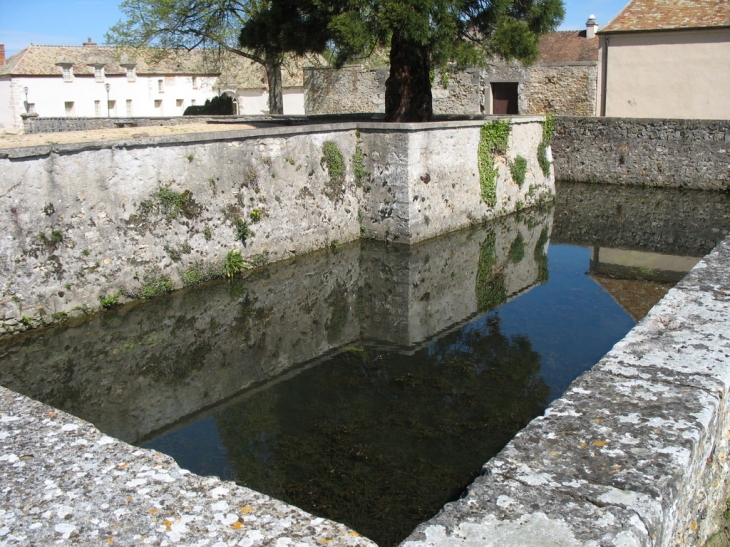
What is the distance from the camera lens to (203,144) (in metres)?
9.49

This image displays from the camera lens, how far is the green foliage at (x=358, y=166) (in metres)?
11.9

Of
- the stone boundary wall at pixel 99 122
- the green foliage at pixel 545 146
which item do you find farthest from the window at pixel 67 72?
the green foliage at pixel 545 146

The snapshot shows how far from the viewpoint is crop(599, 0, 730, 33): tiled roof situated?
2155 cm

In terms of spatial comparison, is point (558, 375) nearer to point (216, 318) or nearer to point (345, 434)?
point (345, 434)

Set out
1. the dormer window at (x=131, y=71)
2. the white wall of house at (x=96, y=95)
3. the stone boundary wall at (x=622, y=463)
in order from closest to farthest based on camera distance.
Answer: the stone boundary wall at (x=622, y=463) < the white wall of house at (x=96, y=95) < the dormer window at (x=131, y=71)

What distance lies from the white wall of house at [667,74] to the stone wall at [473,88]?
885 millimetres

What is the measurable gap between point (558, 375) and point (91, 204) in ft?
18.7

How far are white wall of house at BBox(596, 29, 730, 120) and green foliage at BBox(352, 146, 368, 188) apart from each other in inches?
584

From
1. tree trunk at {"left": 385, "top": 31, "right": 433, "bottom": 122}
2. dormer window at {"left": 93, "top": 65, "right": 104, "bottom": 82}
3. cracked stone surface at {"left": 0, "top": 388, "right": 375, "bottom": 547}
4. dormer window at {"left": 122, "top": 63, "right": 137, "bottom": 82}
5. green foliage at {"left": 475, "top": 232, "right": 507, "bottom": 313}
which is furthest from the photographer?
dormer window at {"left": 122, "top": 63, "right": 137, "bottom": 82}

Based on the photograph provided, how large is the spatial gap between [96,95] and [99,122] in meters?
18.3

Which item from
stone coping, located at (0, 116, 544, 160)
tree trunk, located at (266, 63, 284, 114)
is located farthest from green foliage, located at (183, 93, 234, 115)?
stone coping, located at (0, 116, 544, 160)

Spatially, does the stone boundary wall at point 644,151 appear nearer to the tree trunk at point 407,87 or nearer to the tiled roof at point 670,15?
the tiled roof at point 670,15

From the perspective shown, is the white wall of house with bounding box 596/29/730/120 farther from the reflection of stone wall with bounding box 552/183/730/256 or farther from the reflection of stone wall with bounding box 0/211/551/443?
the reflection of stone wall with bounding box 0/211/551/443

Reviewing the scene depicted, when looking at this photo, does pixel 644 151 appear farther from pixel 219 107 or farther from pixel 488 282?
pixel 219 107
